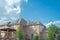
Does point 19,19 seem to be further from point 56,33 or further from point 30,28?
point 56,33

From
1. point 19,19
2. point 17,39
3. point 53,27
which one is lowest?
point 17,39

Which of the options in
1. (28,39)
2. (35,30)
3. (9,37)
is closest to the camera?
(9,37)

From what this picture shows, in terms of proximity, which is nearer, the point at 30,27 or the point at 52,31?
the point at 52,31

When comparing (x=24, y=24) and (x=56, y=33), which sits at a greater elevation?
(x=24, y=24)

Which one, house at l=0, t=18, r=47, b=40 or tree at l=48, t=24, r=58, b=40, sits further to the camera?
house at l=0, t=18, r=47, b=40

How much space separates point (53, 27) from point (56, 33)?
192 centimetres

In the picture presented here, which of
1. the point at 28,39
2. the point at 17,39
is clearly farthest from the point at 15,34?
the point at 28,39

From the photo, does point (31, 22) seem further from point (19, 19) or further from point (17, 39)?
point (17, 39)

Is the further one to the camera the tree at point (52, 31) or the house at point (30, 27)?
the house at point (30, 27)

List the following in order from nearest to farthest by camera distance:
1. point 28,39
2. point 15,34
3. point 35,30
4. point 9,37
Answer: point 9,37, point 15,34, point 28,39, point 35,30

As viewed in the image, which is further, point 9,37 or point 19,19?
point 19,19

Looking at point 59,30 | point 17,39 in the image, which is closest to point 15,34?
point 17,39

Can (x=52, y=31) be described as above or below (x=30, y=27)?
below

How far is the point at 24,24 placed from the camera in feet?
195
